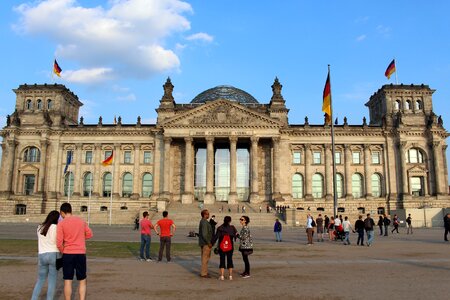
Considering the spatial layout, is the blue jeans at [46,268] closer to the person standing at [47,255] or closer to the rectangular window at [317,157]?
the person standing at [47,255]

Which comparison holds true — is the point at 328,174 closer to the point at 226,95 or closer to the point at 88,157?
the point at 226,95

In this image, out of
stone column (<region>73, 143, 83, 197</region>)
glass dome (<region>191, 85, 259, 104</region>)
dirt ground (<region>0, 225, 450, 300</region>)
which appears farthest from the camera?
glass dome (<region>191, 85, 259, 104</region>)

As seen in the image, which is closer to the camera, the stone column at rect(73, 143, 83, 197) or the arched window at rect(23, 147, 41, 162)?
the stone column at rect(73, 143, 83, 197)

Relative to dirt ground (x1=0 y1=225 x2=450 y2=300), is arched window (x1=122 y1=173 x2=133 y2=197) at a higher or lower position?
higher

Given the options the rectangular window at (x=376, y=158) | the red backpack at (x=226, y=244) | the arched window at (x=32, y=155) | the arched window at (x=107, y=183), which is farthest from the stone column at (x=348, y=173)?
the red backpack at (x=226, y=244)

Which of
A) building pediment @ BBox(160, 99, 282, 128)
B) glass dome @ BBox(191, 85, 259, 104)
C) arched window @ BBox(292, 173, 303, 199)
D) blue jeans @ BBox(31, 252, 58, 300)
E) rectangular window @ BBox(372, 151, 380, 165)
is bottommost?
blue jeans @ BBox(31, 252, 58, 300)

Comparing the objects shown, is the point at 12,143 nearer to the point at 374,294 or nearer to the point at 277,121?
the point at 277,121

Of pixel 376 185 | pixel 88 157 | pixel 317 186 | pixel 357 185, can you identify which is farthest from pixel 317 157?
pixel 88 157

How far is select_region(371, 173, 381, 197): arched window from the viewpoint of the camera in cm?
7150

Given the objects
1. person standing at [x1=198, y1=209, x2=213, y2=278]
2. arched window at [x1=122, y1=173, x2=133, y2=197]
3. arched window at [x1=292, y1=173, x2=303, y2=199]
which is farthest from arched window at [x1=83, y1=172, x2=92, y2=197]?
person standing at [x1=198, y1=209, x2=213, y2=278]

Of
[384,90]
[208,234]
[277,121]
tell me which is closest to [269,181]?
[277,121]

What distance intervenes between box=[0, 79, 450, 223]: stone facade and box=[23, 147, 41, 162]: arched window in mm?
173

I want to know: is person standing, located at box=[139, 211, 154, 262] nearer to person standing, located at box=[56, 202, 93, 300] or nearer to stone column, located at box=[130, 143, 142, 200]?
person standing, located at box=[56, 202, 93, 300]

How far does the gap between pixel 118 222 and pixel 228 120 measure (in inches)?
940
